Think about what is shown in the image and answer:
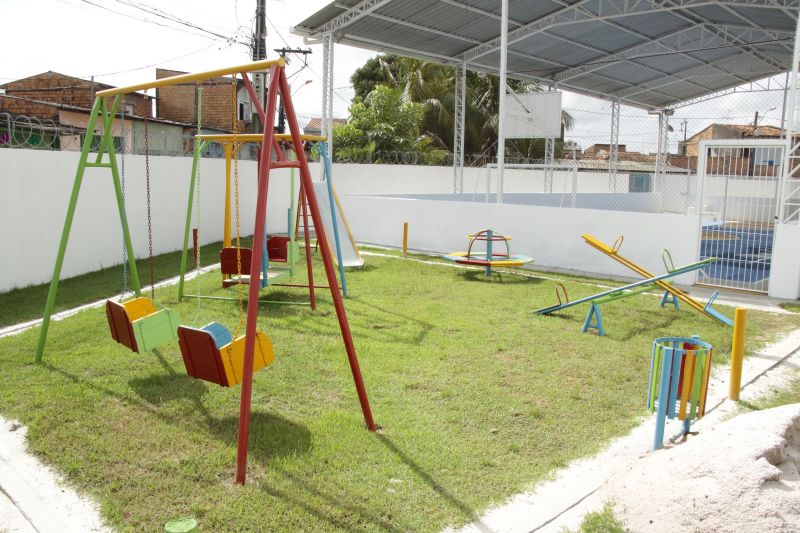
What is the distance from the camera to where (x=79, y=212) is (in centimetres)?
1075

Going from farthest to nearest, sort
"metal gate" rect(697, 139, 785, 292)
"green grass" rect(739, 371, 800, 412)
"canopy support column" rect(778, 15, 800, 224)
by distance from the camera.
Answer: "metal gate" rect(697, 139, 785, 292)
"canopy support column" rect(778, 15, 800, 224)
"green grass" rect(739, 371, 800, 412)

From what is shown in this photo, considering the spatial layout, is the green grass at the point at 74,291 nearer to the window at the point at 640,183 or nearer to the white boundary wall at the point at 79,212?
the white boundary wall at the point at 79,212

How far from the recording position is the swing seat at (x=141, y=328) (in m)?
5.34

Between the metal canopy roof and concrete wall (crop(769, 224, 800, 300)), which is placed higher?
the metal canopy roof

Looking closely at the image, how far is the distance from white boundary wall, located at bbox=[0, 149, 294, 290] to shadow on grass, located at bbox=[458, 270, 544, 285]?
560 cm

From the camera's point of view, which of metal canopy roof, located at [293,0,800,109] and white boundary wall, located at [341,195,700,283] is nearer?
white boundary wall, located at [341,195,700,283]

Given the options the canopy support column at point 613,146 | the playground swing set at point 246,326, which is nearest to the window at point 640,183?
the canopy support column at point 613,146

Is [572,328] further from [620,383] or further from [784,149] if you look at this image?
[784,149]

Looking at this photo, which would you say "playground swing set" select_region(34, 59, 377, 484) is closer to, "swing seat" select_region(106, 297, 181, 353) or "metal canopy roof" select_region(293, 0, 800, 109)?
"swing seat" select_region(106, 297, 181, 353)

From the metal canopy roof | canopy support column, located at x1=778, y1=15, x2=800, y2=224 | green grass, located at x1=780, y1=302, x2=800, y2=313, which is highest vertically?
the metal canopy roof

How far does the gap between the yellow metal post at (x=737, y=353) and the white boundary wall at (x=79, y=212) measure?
28.5ft

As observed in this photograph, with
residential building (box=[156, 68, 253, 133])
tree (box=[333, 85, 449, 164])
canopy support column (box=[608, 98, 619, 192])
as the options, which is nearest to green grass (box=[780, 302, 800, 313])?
canopy support column (box=[608, 98, 619, 192])

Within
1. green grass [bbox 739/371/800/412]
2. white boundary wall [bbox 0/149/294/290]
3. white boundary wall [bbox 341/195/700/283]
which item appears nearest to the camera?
green grass [bbox 739/371/800/412]

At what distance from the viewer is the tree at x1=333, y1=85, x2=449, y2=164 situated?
25578 millimetres
